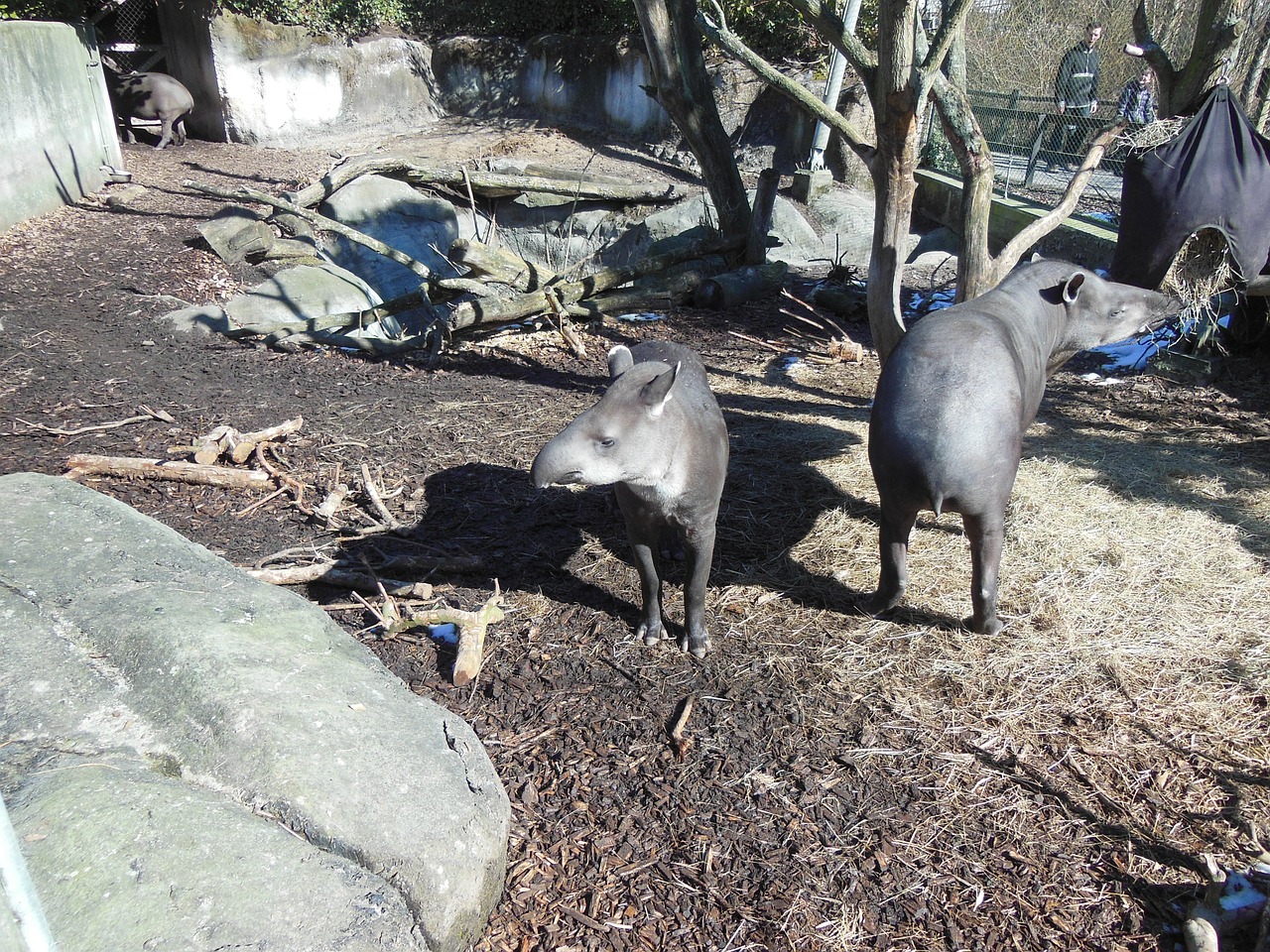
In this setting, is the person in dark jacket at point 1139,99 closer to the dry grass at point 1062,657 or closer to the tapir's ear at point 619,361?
the dry grass at point 1062,657

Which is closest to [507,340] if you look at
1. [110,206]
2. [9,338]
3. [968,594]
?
[9,338]

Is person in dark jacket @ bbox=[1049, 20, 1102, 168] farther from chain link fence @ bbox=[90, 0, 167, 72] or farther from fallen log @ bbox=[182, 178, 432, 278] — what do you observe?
chain link fence @ bbox=[90, 0, 167, 72]

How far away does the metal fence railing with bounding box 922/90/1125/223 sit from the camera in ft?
35.7

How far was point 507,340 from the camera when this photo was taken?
28.1 ft

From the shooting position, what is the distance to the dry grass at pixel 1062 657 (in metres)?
3.00

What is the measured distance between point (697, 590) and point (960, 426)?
1277 mm

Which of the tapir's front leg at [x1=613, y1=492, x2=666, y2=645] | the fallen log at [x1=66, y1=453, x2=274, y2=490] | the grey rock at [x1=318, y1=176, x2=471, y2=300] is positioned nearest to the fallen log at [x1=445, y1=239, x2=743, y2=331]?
the fallen log at [x1=66, y1=453, x2=274, y2=490]

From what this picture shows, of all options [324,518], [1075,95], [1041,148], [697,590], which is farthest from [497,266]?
[1075,95]

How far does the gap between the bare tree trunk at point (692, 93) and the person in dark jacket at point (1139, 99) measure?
4.02 meters

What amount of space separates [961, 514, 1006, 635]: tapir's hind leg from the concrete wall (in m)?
11.5

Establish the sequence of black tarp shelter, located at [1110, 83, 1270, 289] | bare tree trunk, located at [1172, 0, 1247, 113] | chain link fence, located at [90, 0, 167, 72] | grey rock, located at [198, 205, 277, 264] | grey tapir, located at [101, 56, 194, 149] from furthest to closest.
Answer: chain link fence, located at [90, 0, 167, 72] → grey tapir, located at [101, 56, 194, 149] → grey rock, located at [198, 205, 277, 264] → bare tree trunk, located at [1172, 0, 1247, 113] → black tarp shelter, located at [1110, 83, 1270, 289]

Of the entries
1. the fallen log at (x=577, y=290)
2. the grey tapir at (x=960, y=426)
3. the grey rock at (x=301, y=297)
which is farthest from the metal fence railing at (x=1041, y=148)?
the grey rock at (x=301, y=297)

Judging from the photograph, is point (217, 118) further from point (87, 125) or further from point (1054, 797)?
point (1054, 797)

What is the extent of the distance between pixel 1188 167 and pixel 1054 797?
394cm
